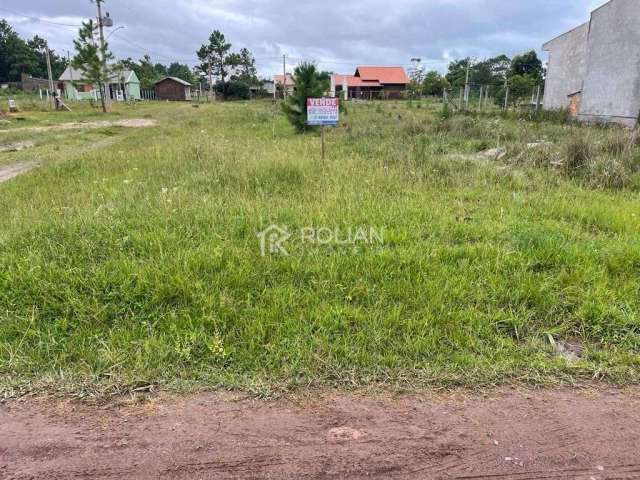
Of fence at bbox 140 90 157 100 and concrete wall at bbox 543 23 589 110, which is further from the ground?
fence at bbox 140 90 157 100

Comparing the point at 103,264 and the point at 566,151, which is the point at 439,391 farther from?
the point at 566,151

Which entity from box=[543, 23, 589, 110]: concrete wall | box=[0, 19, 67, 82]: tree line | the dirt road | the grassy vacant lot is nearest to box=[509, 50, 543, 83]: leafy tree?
box=[543, 23, 589, 110]: concrete wall

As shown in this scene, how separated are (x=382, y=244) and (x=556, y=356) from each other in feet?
5.83

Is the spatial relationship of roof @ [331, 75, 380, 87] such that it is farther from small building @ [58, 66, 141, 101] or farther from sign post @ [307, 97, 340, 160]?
A: sign post @ [307, 97, 340, 160]

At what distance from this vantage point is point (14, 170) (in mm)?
8922

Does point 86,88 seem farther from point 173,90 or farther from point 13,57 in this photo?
point 13,57

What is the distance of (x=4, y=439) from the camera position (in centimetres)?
197

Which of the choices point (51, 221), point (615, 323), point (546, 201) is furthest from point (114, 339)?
point (546, 201)

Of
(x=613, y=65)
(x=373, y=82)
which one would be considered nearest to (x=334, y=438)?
(x=613, y=65)

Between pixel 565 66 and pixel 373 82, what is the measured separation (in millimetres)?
42985

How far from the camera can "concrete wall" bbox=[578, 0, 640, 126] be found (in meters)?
16.2

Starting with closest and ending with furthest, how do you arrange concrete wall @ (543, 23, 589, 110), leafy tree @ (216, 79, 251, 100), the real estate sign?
the real estate sign < concrete wall @ (543, 23, 589, 110) < leafy tree @ (216, 79, 251, 100)

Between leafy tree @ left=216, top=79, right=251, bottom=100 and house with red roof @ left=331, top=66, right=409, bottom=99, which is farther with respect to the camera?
house with red roof @ left=331, top=66, right=409, bottom=99

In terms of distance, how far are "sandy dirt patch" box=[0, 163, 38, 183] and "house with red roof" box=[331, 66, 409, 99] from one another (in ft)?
190
